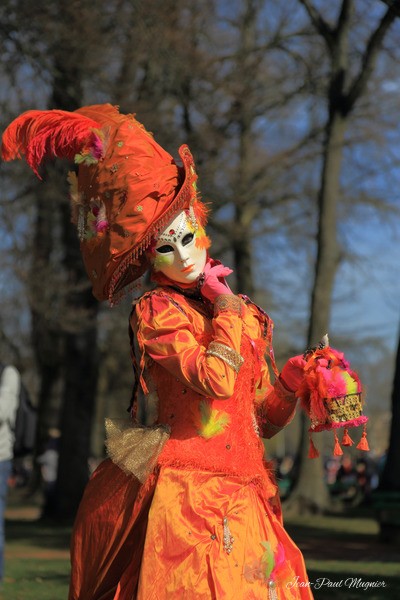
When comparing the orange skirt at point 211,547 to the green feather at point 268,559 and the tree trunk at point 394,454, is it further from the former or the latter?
the tree trunk at point 394,454

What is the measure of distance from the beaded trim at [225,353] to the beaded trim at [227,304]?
18cm

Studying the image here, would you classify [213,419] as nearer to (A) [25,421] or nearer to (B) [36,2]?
(A) [25,421]

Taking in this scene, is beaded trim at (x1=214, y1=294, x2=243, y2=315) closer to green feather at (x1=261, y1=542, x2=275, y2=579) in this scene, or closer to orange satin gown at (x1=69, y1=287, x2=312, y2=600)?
orange satin gown at (x1=69, y1=287, x2=312, y2=600)

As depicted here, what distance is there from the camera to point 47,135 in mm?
4199

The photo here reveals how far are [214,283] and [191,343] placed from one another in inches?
12.6

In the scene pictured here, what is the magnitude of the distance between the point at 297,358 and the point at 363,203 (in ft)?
53.1

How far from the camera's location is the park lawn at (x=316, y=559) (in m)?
7.37

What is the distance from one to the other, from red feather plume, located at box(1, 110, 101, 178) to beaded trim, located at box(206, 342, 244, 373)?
38.7 inches

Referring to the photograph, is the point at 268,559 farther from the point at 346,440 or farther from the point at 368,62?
the point at 368,62

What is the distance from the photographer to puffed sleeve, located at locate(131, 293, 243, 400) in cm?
378

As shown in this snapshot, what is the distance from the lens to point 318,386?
12.9 feet

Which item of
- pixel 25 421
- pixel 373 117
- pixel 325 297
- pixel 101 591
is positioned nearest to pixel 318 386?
pixel 101 591

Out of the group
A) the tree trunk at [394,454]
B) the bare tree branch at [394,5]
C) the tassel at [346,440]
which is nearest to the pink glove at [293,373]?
the tassel at [346,440]

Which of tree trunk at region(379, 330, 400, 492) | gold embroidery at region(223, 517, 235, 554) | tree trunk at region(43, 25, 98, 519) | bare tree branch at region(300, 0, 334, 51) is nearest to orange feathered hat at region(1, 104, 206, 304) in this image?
gold embroidery at region(223, 517, 235, 554)
